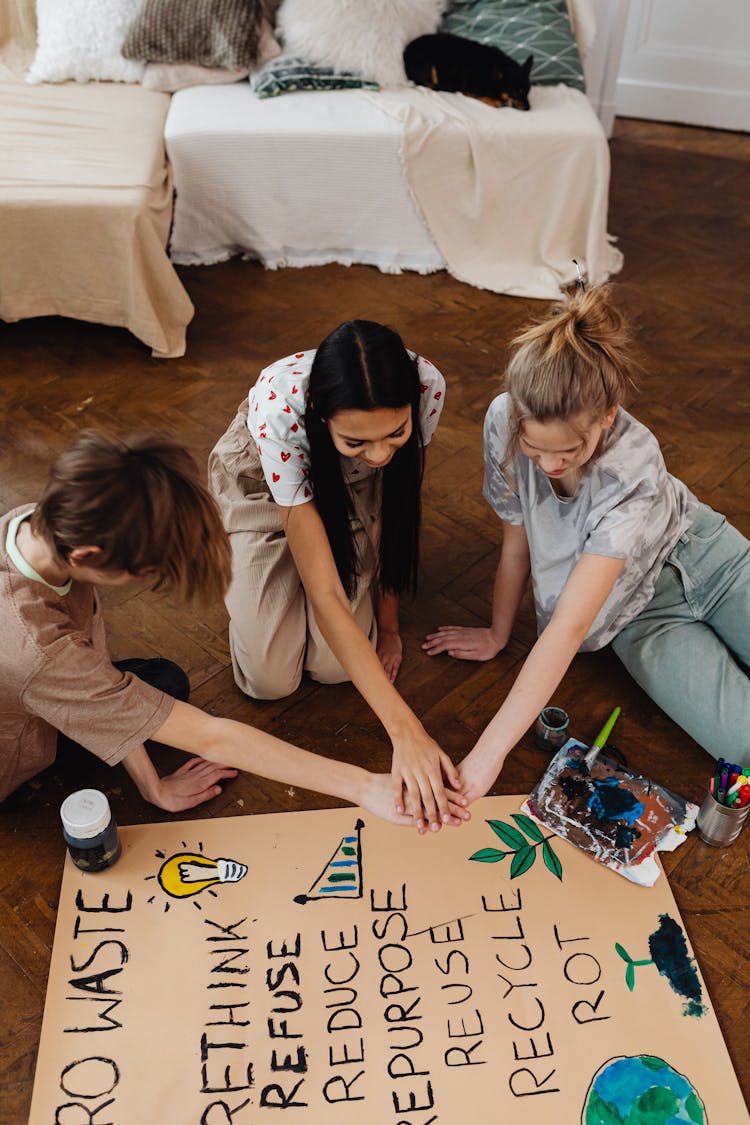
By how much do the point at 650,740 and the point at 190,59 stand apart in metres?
2.21

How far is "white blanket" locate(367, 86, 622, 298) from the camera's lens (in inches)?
103

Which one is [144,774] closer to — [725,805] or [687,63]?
[725,805]

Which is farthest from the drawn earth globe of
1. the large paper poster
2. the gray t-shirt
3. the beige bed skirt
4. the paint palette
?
the beige bed skirt

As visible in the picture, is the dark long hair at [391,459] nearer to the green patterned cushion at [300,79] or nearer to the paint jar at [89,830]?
the paint jar at [89,830]

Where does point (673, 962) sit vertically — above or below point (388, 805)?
below

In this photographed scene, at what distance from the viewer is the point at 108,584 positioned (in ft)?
Result: 4.09

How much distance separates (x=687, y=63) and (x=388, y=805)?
311cm

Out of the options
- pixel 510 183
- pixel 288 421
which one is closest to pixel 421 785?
pixel 288 421

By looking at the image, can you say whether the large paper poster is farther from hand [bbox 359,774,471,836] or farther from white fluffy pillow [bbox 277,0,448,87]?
Answer: white fluffy pillow [bbox 277,0,448,87]

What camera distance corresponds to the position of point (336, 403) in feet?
4.24

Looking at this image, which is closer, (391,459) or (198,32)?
(391,459)

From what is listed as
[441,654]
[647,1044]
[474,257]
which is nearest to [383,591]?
[441,654]

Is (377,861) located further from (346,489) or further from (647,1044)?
(346,489)

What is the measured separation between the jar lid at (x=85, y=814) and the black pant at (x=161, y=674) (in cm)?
22
